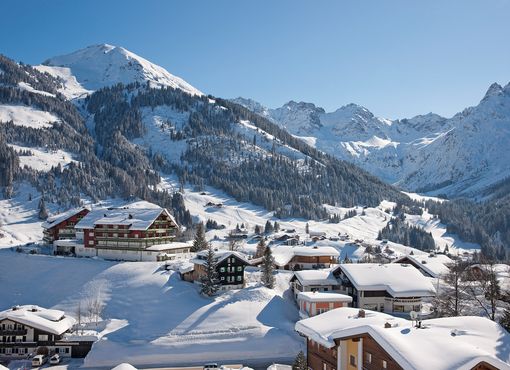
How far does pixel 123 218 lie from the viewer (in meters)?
89.3

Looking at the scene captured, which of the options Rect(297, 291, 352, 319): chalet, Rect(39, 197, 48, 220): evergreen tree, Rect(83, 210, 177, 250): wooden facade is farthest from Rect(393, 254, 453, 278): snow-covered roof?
Rect(39, 197, 48, 220): evergreen tree

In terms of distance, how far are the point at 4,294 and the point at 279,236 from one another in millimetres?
93979

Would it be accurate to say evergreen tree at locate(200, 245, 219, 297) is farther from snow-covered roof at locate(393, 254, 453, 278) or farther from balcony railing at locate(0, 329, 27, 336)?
snow-covered roof at locate(393, 254, 453, 278)

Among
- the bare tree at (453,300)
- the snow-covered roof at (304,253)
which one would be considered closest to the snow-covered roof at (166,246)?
the snow-covered roof at (304,253)

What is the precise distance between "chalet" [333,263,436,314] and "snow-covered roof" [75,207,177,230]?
37.9m

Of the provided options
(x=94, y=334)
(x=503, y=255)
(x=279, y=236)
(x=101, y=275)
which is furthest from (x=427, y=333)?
(x=503, y=255)

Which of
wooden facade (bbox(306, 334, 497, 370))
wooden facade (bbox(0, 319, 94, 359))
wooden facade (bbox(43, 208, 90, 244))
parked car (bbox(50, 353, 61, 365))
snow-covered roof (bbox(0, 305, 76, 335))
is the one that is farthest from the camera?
wooden facade (bbox(43, 208, 90, 244))

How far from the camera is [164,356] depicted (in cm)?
5969

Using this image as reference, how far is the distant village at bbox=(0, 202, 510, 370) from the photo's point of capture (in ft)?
88.2

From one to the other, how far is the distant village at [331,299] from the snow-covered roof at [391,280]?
14 cm

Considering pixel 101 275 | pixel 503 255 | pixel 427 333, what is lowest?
pixel 503 255

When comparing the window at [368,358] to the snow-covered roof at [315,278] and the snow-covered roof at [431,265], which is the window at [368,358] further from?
the snow-covered roof at [431,265]

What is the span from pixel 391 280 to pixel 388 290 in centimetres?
210

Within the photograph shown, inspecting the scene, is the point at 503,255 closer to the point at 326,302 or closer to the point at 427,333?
the point at 326,302
